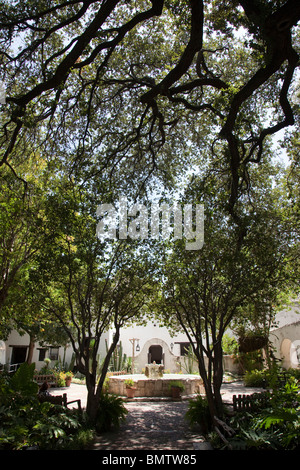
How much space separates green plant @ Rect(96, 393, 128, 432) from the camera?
8415 millimetres

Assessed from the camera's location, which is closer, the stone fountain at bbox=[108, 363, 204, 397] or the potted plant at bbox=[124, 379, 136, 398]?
the potted plant at bbox=[124, 379, 136, 398]

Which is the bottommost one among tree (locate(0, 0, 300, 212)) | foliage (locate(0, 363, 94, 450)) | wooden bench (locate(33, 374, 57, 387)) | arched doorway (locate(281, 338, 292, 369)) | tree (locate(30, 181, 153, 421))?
wooden bench (locate(33, 374, 57, 387))

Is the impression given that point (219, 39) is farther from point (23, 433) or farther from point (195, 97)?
point (23, 433)

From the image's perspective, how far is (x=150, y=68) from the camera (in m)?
8.55

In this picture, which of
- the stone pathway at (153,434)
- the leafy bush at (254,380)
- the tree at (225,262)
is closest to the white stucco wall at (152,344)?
the leafy bush at (254,380)

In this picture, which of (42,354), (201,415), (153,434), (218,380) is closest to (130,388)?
(153,434)

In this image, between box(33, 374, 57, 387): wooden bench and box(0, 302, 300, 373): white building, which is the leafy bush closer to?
box(0, 302, 300, 373): white building

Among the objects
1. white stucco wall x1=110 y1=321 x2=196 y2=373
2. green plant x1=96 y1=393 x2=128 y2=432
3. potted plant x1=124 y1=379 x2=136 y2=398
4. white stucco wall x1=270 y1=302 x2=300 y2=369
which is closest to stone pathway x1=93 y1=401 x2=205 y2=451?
green plant x1=96 y1=393 x2=128 y2=432

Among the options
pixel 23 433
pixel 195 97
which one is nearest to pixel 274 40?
pixel 195 97

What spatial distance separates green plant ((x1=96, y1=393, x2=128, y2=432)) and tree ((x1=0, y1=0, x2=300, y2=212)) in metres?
6.11

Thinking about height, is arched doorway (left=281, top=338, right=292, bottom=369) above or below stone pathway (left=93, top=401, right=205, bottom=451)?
above

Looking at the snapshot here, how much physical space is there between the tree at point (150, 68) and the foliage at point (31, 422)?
15.4ft

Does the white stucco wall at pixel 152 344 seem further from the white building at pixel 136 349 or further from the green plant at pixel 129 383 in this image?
the green plant at pixel 129 383

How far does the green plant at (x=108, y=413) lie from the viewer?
8415mm
